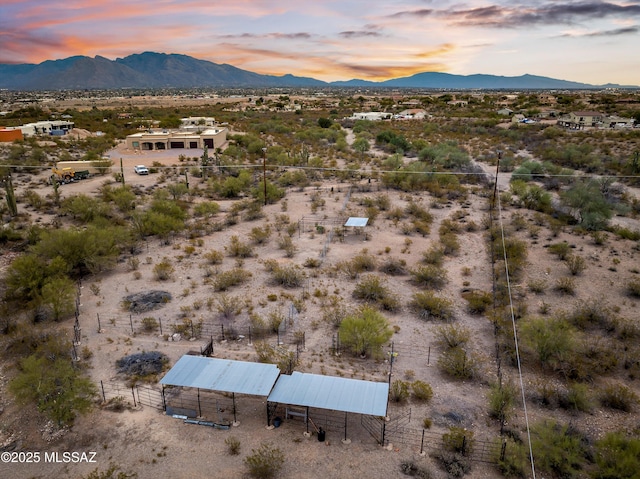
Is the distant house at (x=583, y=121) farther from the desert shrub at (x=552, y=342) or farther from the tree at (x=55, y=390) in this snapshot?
the tree at (x=55, y=390)

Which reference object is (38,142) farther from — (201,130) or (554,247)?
(554,247)

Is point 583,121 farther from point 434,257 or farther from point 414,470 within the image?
point 414,470

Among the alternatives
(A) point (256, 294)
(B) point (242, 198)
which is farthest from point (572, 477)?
(B) point (242, 198)

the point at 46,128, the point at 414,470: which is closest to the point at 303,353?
the point at 414,470

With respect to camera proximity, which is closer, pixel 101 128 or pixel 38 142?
pixel 38 142

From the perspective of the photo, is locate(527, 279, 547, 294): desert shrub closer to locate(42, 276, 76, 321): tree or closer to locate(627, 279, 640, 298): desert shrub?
locate(627, 279, 640, 298): desert shrub

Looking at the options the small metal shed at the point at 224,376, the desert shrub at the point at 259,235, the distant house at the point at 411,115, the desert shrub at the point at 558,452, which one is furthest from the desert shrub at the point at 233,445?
the distant house at the point at 411,115

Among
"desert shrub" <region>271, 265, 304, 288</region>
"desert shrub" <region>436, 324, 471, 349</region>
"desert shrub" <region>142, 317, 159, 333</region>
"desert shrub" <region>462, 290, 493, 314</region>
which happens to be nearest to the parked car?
"desert shrub" <region>271, 265, 304, 288</region>
